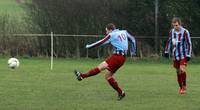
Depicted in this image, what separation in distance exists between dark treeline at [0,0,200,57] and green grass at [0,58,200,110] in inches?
355

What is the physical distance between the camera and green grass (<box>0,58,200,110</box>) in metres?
13.0

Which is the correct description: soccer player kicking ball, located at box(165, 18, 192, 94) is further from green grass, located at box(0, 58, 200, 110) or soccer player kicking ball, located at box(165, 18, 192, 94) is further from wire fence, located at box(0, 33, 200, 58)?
wire fence, located at box(0, 33, 200, 58)

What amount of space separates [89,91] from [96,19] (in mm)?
17804

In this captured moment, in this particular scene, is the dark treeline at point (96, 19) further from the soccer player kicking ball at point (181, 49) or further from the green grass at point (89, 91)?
the soccer player kicking ball at point (181, 49)

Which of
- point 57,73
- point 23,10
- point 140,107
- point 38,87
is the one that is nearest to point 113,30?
point 140,107

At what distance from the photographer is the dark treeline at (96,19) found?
3316 cm

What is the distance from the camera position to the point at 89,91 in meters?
16.2

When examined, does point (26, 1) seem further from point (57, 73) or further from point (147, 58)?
point (57, 73)

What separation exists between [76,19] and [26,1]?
2977mm

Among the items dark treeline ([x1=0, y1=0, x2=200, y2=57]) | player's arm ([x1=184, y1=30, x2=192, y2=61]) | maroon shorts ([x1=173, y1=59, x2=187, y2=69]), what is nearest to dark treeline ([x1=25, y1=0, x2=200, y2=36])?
dark treeline ([x1=0, y1=0, x2=200, y2=57])

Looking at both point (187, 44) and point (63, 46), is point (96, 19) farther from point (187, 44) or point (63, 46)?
point (187, 44)

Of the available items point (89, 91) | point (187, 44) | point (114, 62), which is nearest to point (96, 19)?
point (89, 91)

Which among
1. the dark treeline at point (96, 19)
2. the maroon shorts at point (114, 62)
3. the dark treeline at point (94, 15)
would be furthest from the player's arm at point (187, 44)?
the dark treeline at point (94, 15)

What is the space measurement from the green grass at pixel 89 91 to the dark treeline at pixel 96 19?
9.01m
